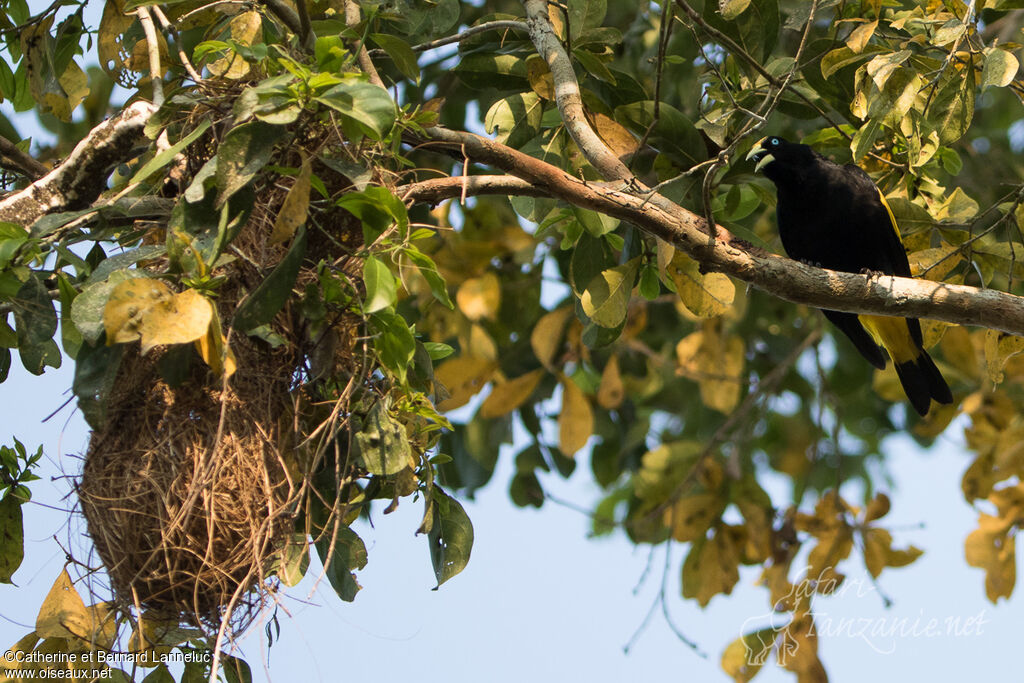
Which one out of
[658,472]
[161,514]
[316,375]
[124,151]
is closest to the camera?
[161,514]

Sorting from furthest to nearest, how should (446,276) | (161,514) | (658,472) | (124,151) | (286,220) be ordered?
(658,472)
(446,276)
(124,151)
(161,514)
(286,220)

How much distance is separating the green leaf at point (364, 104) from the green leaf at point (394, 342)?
384 mm

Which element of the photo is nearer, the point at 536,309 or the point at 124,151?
the point at 124,151

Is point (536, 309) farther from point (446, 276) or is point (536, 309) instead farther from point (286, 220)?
point (286, 220)

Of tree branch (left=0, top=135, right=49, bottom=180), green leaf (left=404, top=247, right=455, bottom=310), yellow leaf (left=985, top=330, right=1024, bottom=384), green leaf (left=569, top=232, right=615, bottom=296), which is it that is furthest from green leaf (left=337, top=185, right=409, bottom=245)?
yellow leaf (left=985, top=330, right=1024, bottom=384)

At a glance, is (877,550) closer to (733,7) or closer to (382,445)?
(733,7)

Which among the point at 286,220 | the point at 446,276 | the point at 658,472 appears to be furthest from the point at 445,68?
the point at 286,220

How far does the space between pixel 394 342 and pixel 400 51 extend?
2.82 feet

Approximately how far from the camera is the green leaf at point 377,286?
1.84m

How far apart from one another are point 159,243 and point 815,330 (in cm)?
396

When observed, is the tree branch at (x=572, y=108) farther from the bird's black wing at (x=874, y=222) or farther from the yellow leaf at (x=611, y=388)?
the yellow leaf at (x=611, y=388)

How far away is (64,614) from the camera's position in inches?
84.0

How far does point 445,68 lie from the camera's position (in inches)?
186

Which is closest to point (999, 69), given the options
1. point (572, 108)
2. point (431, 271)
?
point (572, 108)
